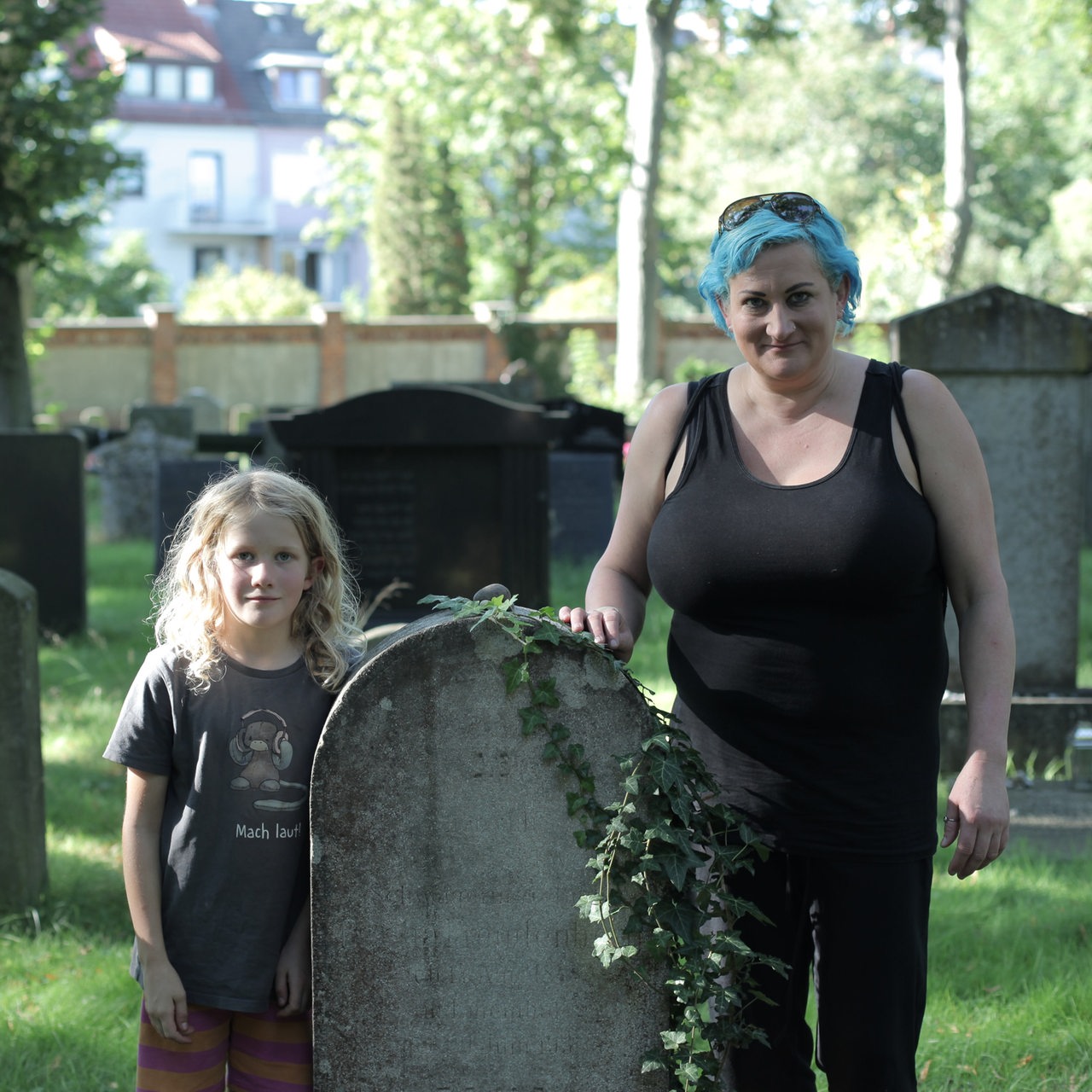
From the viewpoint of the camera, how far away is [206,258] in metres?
51.7

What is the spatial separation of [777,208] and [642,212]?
1881 cm

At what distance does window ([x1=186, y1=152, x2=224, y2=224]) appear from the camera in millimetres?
50906

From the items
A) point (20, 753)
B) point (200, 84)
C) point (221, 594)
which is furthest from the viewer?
point (200, 84)

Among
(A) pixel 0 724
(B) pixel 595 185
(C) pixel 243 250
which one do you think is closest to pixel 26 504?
(A) pixel 0 724

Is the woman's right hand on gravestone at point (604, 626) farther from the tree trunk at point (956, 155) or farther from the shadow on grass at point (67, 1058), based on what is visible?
the tree trunk at point (956, 155)

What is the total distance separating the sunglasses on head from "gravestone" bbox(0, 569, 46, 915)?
278cm

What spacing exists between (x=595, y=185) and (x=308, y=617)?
1086 inches

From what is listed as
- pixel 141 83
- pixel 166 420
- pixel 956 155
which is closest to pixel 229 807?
pixel 166 420

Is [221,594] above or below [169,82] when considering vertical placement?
below

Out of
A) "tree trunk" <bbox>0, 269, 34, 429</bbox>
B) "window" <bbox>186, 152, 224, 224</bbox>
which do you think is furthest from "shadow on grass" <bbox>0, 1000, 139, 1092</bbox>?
"window" <bbox>186, 152, 224, 224</bbox>

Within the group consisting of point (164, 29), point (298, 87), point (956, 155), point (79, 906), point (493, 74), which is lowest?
point (79, 906)

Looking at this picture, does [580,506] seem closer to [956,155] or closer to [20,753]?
[20,753]

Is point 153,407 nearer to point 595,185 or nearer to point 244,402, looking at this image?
point 595,185

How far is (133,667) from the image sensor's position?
7.68m
